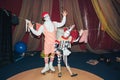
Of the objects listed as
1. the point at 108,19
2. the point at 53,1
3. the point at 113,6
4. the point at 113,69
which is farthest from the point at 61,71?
the point at 53,1

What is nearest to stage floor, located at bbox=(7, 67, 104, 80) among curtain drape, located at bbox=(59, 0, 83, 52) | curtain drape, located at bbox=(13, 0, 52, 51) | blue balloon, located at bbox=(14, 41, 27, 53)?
blue balloon, located at bbox=(14, 41, 27, 53)

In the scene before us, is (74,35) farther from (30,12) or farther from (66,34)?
(30,12)

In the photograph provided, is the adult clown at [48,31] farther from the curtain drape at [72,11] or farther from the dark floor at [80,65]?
the curtain drape at [72,11]

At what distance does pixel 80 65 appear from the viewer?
4.71m

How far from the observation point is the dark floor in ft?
13.6

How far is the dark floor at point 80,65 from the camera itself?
4.16 m

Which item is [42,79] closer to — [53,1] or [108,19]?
[108,19]

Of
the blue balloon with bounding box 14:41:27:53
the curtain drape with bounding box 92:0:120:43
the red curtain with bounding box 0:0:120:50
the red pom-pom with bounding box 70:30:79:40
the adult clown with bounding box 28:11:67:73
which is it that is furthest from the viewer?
the red curtain with bounding box 0:0:120:50

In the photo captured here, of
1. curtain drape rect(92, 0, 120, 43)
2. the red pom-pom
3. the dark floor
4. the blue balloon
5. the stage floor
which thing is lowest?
the stage floor

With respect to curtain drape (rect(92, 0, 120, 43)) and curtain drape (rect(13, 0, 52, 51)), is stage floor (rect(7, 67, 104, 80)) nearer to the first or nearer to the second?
curtain drape (rect(92, 0, 120, 43))

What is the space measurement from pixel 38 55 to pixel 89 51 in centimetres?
154

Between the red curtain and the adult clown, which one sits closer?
the adult clown

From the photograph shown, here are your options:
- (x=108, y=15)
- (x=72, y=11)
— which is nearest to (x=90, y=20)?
(x=72, y=11)

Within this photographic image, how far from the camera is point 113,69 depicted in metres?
4.45
